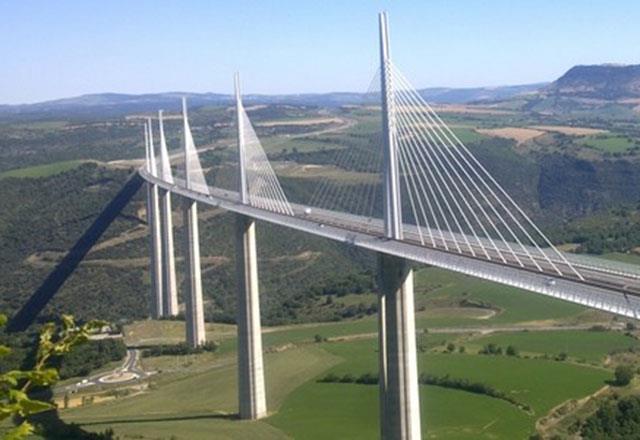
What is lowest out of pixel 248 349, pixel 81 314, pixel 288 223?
pixel 81 314

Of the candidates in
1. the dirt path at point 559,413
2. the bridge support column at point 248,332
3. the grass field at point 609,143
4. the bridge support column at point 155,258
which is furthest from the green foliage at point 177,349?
the grass field at point 609,143

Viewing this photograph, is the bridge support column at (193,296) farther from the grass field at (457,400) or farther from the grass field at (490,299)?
the grass field at (490,299)

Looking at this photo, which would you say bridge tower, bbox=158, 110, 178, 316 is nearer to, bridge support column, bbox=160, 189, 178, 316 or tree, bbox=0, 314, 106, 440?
bridge support column, bbox=160, 189, 178, 316

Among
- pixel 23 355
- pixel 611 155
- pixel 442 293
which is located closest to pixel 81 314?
pixel 23 355

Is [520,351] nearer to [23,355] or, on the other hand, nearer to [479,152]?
[23,355]

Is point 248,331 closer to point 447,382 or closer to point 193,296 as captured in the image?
point 447,382

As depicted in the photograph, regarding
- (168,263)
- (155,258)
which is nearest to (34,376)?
(168,263)
